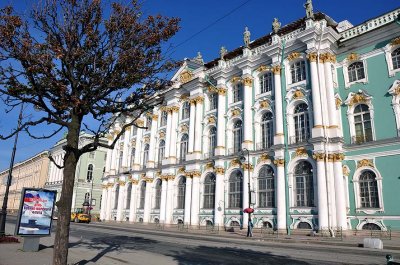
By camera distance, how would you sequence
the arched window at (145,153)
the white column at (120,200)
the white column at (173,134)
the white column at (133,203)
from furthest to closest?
1. the white column at (120,200)
2. the arched window at (145,153)
3. the white column at (133,203)
4. the white column at (173,134)

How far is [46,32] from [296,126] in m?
23.1

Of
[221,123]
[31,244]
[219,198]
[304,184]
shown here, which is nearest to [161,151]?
[221,123]

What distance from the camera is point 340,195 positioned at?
2398cm

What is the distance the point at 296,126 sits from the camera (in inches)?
1129

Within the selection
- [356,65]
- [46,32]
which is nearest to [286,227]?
[356,65]

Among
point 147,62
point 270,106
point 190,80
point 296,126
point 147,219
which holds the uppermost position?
point 190,80

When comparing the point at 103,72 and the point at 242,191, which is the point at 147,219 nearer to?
the point at 242,191

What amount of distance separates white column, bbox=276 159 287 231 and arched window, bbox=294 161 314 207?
1033 millimetres

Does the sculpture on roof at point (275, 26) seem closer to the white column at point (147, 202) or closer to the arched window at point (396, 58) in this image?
the arched window at point (396, 58)

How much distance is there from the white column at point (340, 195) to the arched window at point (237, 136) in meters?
10.3

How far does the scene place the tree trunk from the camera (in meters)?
8.12

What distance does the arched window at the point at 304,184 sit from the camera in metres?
26.1

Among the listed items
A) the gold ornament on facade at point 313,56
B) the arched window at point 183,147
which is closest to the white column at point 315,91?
the gold ornament on facade at point 313,56

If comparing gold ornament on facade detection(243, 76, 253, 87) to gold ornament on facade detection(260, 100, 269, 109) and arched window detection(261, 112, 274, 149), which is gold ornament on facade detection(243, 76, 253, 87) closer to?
gold ornament on facade detection(260, 100, 269, 109)
